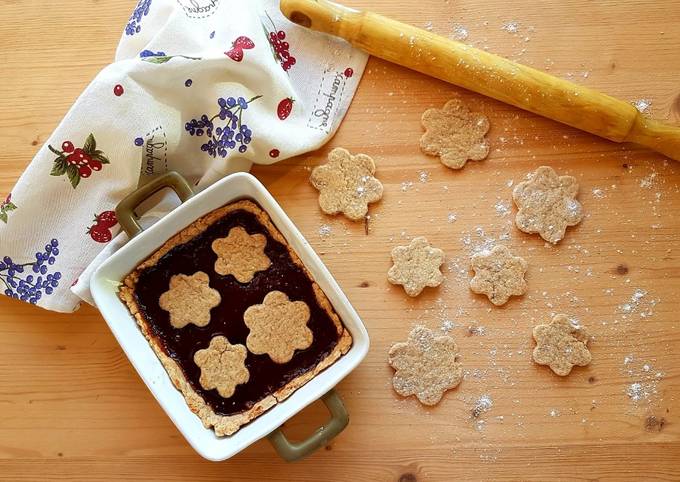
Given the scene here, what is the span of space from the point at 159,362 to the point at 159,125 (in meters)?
0.36

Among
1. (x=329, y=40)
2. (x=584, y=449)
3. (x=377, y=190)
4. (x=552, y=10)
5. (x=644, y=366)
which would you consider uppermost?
(x=552, y=10)

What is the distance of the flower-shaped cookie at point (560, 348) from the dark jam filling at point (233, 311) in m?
0.32

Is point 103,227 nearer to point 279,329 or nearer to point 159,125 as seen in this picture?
point 159,125

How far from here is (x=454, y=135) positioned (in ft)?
3.57

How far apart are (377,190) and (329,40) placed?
10.2 inches

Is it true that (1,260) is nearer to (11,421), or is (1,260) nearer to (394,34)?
(11,421)

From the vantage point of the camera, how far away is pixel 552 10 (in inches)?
43.4

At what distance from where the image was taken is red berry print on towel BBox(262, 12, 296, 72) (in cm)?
110

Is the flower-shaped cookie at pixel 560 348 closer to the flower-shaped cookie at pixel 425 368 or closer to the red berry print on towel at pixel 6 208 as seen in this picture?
the flower-shaped cookie at pixel 425 368

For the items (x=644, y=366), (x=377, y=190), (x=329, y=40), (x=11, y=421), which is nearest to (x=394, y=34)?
(x=329, y=40)

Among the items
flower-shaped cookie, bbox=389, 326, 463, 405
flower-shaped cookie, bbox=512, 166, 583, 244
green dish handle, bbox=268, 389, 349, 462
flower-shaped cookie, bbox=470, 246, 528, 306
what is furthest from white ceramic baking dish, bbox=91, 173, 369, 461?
flower-shaped cookie, bbox=512, 166, 583, 244

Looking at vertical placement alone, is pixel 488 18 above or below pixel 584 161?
→ above

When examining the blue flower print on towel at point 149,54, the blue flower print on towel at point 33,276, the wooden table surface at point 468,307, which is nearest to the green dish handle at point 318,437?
the wooden table surface at point 468,307

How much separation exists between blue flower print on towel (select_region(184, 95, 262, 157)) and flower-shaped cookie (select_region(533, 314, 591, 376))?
55 centimetres
